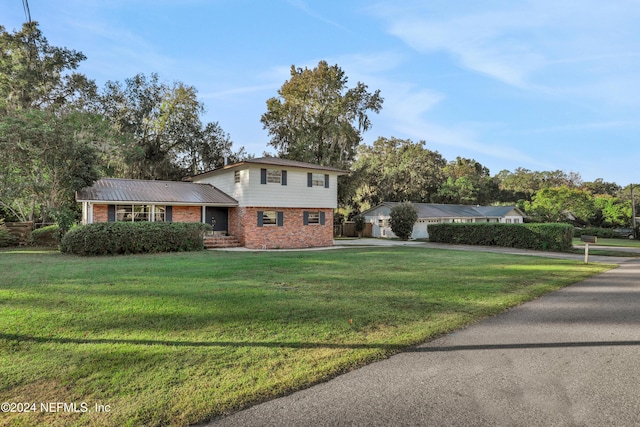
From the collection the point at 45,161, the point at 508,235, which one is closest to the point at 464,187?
the point at 508,235

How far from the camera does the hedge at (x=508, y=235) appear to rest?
18500 millimetres

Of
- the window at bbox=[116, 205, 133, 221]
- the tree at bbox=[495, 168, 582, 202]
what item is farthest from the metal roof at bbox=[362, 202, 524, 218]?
the tree at bbox=[495, 168, 582, 202]

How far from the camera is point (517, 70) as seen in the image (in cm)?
1469

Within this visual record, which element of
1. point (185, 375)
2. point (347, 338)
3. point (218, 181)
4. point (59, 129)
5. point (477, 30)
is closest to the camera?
point (185, 375)

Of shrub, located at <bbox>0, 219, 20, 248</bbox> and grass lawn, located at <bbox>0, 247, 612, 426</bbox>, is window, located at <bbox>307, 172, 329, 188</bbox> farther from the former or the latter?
shrub, located at <bbox>0, 219, 20, 248</bbox>

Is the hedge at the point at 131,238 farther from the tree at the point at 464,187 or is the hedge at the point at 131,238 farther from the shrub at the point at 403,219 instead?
the tree at the point at 464,187

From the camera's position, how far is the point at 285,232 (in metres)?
20.0

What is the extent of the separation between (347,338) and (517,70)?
589 inches

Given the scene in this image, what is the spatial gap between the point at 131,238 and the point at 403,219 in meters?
18.5

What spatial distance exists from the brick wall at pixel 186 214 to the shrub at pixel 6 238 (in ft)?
22.9

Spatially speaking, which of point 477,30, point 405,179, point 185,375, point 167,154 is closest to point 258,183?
point 477,30

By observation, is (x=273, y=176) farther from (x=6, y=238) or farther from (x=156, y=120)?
(x=156, y=120)

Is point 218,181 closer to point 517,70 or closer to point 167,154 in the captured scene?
point 167,154

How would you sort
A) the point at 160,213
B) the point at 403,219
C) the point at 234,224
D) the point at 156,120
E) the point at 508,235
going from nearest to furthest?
the point at 160,213, the point at 234,224, the point at 508,235, the point at 403,219, the point at 156,120
